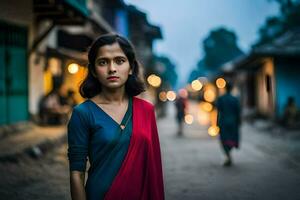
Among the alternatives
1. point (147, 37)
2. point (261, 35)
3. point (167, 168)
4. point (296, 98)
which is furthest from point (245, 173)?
point (261, 35)

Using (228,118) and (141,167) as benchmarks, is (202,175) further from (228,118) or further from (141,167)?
(141,167)

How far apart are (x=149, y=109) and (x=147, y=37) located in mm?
36549

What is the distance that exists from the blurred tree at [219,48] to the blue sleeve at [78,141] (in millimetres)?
71660

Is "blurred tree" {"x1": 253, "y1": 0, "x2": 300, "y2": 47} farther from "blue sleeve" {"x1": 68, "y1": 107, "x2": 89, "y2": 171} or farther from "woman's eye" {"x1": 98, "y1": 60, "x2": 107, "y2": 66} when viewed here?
"blue sleeve" {"x1": 68, "y1": 107, "x2": 89, "y2": 171}

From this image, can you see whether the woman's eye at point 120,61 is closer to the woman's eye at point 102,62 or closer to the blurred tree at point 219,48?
the woman's eye at point 102,62

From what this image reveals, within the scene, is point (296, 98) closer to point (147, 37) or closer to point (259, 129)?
point (259, 129)

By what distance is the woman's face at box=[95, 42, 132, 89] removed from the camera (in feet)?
9.01

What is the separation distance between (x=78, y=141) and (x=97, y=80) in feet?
1.57

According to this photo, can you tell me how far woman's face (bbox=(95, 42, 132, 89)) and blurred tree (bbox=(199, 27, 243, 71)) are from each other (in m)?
71.5

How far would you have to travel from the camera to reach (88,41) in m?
22.2

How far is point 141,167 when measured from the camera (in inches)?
104

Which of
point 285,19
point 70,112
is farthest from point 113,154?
point 285,19

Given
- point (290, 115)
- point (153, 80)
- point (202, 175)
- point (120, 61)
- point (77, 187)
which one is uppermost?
point (153, 80)

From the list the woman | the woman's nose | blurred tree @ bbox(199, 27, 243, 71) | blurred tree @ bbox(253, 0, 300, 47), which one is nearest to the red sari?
the woman
